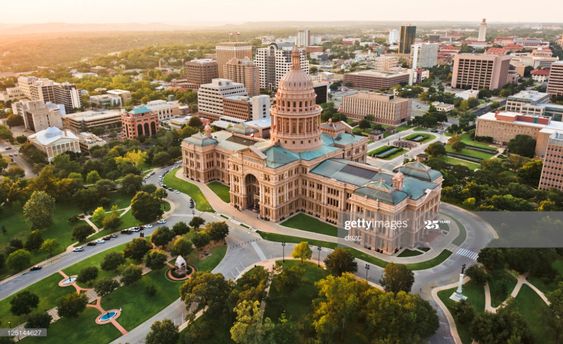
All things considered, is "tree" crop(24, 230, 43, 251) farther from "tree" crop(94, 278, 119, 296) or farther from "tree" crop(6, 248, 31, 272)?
"tree" crop(94, 278, 119, 296)

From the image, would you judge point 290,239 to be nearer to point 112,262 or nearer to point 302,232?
point 302,232

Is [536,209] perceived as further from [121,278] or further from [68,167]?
[68,167]

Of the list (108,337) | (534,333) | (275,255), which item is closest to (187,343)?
(108,337)

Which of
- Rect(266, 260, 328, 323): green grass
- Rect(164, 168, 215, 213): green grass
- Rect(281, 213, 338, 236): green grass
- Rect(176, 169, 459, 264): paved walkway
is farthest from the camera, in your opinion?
Rect(164, 168, 215, 213): green grass

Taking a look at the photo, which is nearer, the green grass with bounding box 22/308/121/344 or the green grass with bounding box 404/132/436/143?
the green grass with bounding box 22/308/121/344

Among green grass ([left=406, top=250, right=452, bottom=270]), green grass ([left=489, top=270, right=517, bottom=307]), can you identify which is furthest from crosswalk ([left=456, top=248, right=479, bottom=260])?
green grass ([left=489, top=270, right=517, bottom=307])

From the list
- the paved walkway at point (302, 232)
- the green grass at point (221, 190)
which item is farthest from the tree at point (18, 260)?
the green grass at point (221, 190)

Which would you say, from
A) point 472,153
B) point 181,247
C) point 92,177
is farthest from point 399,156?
point 92,177
